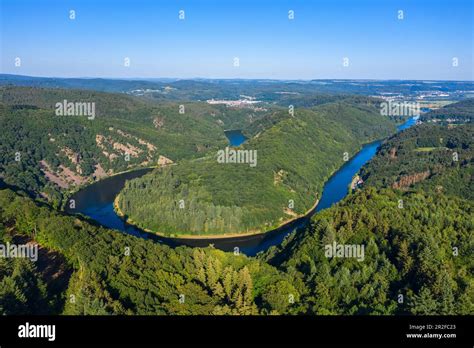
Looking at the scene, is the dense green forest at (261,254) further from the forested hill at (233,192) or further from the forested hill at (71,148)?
the forested hill at (71,148)

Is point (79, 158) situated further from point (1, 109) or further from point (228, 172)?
point (228, 172)

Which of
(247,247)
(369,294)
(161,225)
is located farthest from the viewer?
(161,225)

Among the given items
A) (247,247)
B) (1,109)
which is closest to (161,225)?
(247,247)

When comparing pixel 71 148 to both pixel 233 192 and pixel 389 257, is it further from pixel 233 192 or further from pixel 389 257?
pixel 389 257

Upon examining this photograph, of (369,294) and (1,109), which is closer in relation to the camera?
(369,294)

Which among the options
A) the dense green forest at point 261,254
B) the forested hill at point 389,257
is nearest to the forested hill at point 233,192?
the dense green forest at point 261,254

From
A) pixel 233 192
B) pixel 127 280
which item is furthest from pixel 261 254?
pixel 127 280
